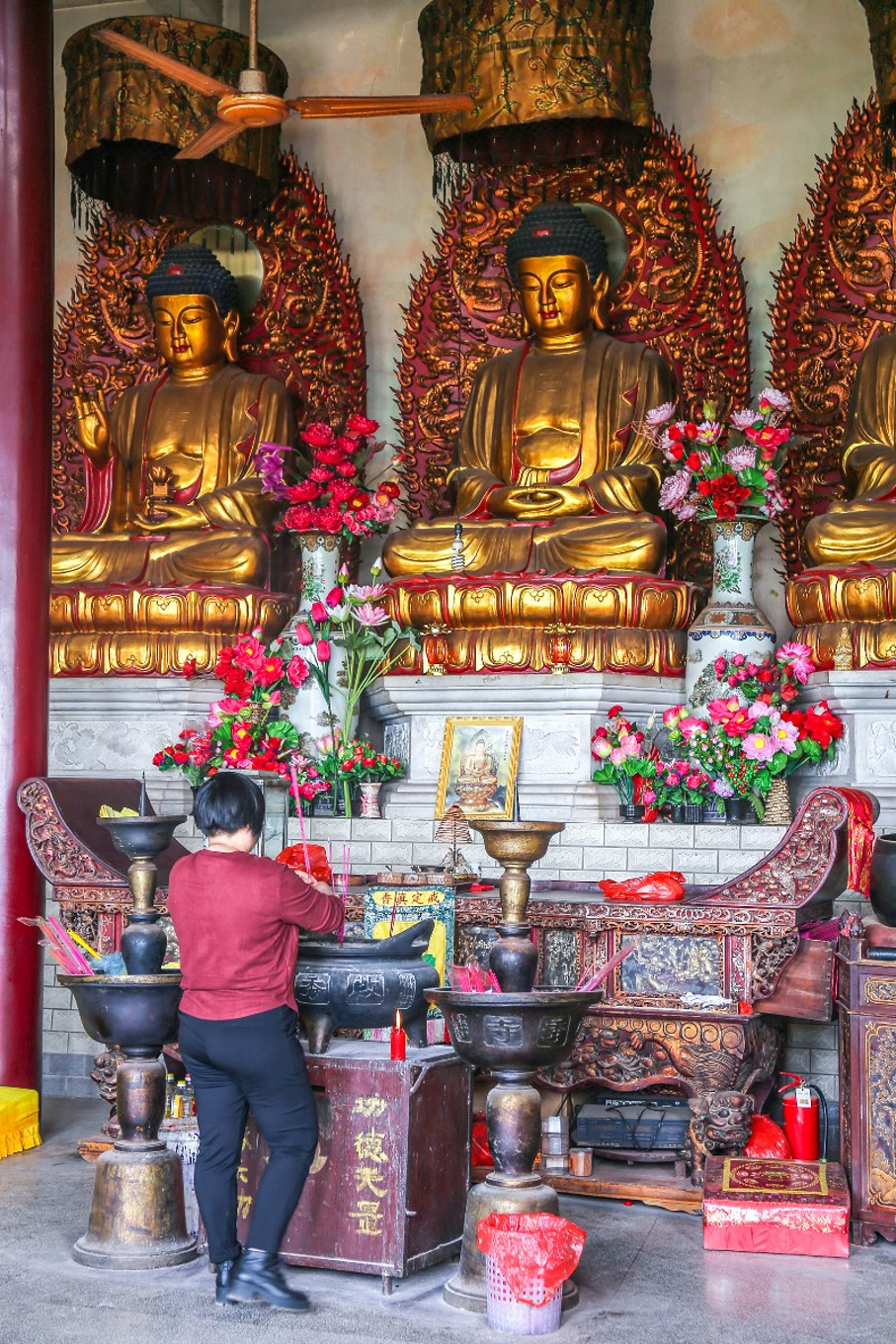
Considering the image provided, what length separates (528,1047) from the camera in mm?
3898

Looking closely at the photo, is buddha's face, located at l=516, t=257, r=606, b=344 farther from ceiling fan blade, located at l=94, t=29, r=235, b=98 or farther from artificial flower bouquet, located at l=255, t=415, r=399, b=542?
ceiling fan blade, located at l=94, t=29, r=235, b=98

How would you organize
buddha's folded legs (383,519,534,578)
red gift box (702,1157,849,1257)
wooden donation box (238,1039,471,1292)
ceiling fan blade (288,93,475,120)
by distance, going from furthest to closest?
1. buddha's folded legs (383,519,534,578)
2. ceiling fan blade (288,93,475,120)
3. red gift box (702,1157,849,1257)
4. wooden donation box (238,1039,471,1292)

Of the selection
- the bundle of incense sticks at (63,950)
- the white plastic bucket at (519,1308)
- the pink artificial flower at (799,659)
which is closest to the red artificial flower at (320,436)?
the pink artificial flower at (799,659)

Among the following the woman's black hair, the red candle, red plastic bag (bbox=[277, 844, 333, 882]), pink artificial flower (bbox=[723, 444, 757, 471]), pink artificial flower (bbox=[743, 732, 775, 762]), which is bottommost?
the red candle

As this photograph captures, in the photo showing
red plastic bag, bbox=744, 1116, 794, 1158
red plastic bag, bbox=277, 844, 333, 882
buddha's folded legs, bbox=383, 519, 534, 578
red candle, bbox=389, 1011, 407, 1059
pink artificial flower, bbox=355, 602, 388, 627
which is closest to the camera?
red candle, bbox=389, 1011, 407, 1059

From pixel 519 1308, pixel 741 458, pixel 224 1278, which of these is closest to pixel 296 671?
pixel 741 458

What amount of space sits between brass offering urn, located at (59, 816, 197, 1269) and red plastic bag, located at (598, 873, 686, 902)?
1403 millimetres

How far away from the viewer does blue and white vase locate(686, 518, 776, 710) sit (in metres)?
6.84

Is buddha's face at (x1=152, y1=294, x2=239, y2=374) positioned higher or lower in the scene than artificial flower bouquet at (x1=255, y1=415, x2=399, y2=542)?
higher

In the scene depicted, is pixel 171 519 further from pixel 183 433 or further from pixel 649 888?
pixel 649 888

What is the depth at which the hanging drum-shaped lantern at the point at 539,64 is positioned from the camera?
775 cm

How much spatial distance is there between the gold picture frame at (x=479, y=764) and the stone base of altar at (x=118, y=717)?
1.20 metres

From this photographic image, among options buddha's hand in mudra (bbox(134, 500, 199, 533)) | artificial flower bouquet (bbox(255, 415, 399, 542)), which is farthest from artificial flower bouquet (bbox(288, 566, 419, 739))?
buddha's hand in mudra (bbox(134, 500, 199, 533))

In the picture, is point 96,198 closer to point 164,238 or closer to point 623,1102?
point 164,238
